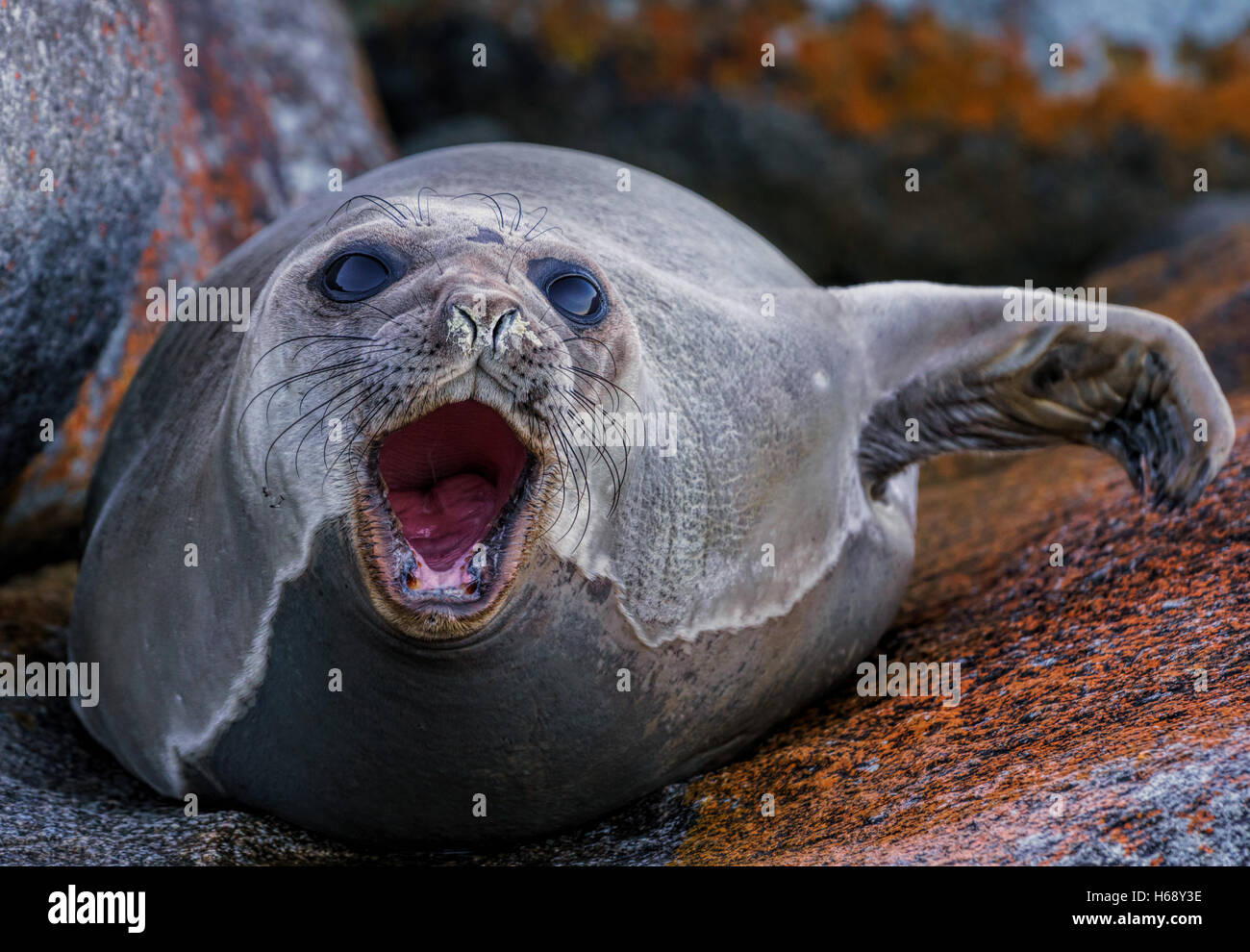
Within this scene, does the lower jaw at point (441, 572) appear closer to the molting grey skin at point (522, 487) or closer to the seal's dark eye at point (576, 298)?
the molting grey skin at point (522, 487)

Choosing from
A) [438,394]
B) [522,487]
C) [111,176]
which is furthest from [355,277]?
[111,176]

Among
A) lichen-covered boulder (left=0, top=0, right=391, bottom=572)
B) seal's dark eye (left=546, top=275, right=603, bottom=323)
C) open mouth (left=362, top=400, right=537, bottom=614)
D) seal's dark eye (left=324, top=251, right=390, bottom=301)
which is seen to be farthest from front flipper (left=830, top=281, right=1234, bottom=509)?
lichen-covered boulder (left=0, top=0, right=391, bottom=572)

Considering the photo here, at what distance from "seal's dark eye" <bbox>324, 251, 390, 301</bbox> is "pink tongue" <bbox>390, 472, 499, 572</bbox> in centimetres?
40

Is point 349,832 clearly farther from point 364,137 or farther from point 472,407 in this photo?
point 364,137

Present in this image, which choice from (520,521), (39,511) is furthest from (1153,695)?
(39,511)

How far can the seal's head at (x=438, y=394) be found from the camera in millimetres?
2646

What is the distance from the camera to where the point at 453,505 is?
9.66 feet

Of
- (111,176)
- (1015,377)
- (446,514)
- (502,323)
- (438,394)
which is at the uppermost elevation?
(111,176)

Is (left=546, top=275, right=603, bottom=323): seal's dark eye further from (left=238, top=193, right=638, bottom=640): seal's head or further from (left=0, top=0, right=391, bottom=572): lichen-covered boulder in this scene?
(left=0, top=0, right=391, bottom=572): lichen-covered boulder

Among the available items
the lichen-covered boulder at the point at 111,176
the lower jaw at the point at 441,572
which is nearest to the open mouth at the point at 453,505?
the lower jaw at the point at 441,572

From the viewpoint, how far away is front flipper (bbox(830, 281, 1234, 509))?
3.70m

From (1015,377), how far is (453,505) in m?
1.60

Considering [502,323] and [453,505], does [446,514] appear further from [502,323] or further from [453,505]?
[502,323]

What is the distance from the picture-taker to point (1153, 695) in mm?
2943
